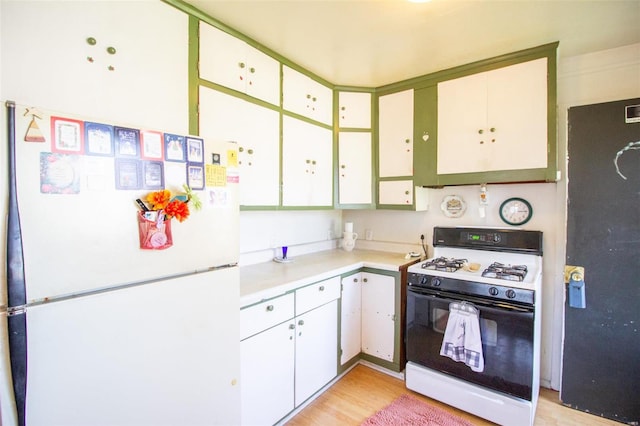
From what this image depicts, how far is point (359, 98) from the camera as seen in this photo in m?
2.87

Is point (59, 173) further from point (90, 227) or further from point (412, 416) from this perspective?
point (412, 416)

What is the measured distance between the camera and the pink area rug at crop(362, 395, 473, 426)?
200cm

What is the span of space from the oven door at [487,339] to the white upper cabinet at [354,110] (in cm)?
151

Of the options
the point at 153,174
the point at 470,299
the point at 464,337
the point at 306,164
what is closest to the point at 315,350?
the point at 464,337

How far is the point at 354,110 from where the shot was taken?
2869mm

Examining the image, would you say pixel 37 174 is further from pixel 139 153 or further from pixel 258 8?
pixel 258 8

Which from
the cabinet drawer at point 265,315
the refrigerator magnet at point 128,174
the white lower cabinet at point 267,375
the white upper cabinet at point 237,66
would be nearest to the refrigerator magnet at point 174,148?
the refrigerator magnet at point 128,174

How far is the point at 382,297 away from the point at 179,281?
5.61 ft

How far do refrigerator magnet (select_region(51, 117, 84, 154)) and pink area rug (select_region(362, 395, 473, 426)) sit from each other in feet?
6.91

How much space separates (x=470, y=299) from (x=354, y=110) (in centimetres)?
183

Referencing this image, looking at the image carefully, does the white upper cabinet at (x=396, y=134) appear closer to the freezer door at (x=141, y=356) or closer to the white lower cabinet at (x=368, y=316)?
the white lower cabinet at (x=368, y=316)

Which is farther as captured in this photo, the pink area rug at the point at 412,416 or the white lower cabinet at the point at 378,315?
the white lower cabinet at the point at 378,315

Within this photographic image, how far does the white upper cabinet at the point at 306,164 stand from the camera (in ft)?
7.72

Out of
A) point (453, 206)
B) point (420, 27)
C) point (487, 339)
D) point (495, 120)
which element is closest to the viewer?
point (420, 27)
